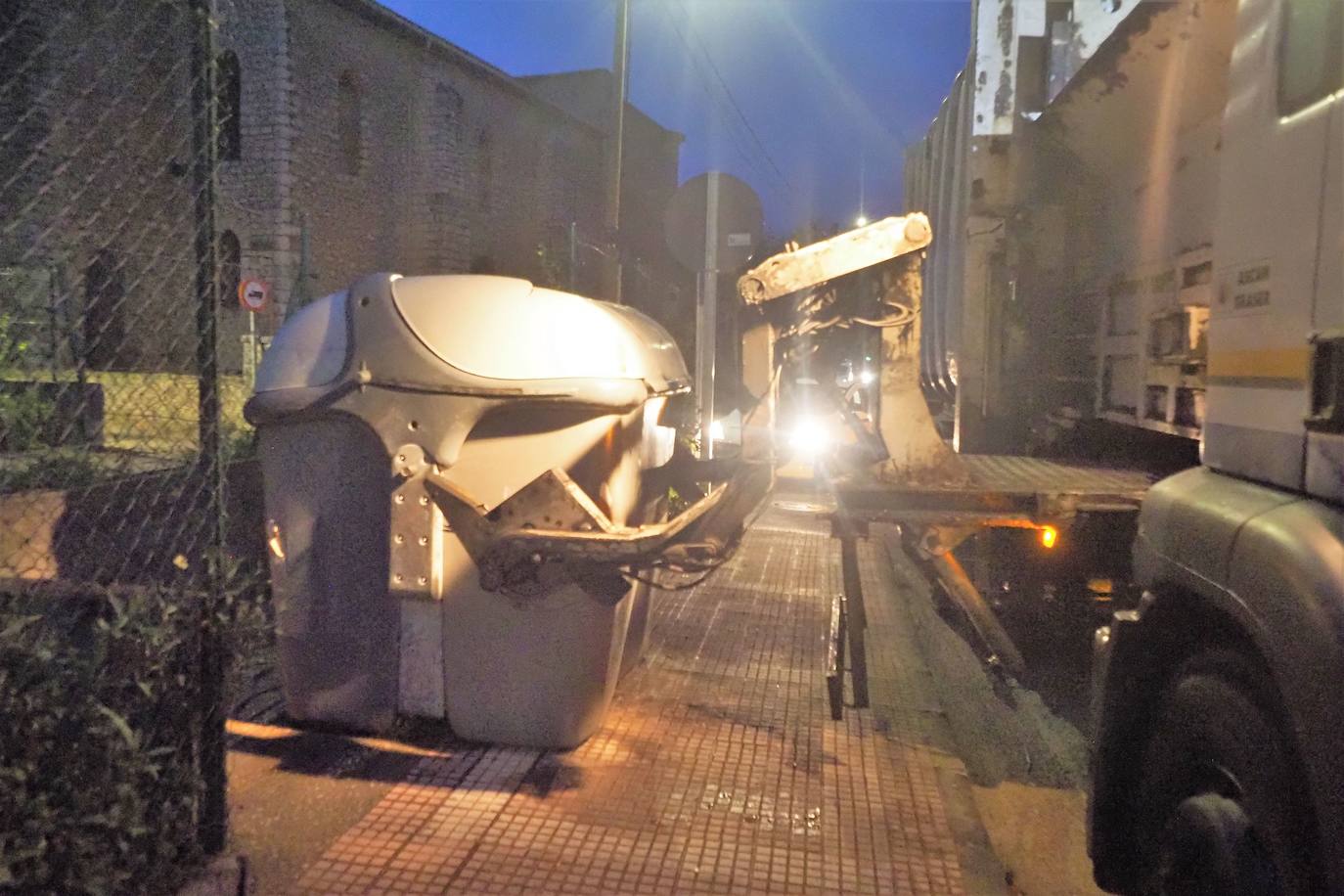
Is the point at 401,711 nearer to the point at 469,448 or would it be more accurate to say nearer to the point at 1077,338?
the point at 469,448

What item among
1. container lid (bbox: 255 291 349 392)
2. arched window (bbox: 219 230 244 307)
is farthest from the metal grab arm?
arched window (bbox: 219 230 244 307)

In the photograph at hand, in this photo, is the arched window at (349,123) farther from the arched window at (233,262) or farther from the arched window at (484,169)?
the arched window at (484,169)

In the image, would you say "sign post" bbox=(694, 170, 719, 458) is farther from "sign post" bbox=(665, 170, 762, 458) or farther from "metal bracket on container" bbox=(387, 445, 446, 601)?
"metal bracket on container" bbox=(387, 445, 446, 601)

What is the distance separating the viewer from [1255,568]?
2.09 m

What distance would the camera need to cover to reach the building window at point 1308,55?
2.12 metres

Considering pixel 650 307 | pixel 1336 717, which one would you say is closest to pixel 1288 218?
pixel 1336 717

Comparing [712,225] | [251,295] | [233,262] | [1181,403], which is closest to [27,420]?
[712,225]

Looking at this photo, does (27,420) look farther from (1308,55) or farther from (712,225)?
(1308,55)

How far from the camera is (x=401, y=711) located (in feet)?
13.0

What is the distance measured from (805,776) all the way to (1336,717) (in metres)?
2.30

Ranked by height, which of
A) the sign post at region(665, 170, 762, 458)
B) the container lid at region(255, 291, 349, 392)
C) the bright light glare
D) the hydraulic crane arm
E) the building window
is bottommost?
the bright light glare

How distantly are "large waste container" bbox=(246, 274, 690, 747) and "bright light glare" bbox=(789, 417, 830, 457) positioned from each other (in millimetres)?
1910

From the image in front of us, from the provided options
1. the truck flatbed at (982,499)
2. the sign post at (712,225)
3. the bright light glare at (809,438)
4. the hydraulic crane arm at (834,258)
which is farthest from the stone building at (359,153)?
the truck flatbed at (982,499)

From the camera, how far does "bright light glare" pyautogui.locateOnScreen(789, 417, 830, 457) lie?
5.77 meters
